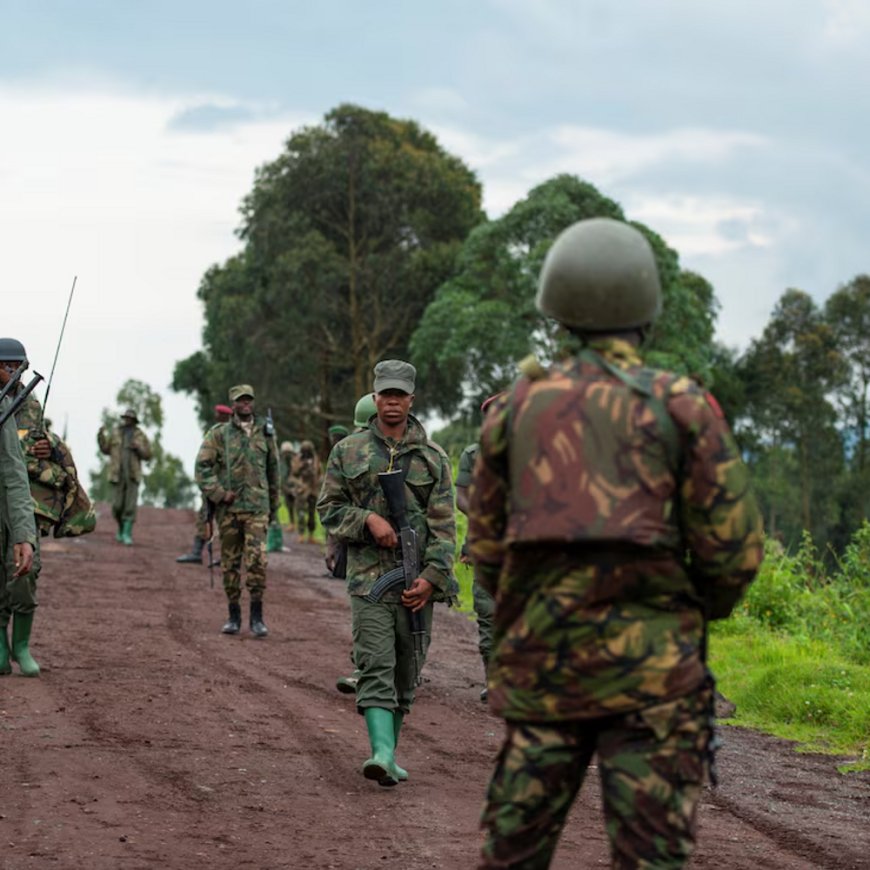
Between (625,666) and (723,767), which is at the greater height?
(625,666)

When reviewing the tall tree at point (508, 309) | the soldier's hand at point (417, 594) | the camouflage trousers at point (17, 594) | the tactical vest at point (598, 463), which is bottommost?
the camouflage trousers at point (17, 594)

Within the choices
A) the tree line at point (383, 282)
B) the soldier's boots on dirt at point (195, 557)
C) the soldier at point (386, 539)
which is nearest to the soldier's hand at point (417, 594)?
the soldier at point (386, 539)

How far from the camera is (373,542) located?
8.68 metres

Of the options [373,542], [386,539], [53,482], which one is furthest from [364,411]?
[53,482]

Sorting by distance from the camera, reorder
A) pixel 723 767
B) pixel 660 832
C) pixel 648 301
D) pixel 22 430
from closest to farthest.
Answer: pixel 660 832, pixel 648 301, pixel 723 767, pixel 22 430

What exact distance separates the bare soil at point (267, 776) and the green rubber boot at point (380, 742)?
0.48ft

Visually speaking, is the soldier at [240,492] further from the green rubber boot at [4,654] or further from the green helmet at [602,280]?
the green helmet at [602,280]

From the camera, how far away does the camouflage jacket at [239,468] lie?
15531 mm

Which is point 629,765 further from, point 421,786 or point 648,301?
point 421,786

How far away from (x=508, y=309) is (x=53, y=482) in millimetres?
34577

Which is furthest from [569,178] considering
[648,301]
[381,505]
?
[648,301]

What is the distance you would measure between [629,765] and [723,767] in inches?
253

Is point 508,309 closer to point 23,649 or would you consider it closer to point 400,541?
point 23,649

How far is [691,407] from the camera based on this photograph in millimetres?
4234
